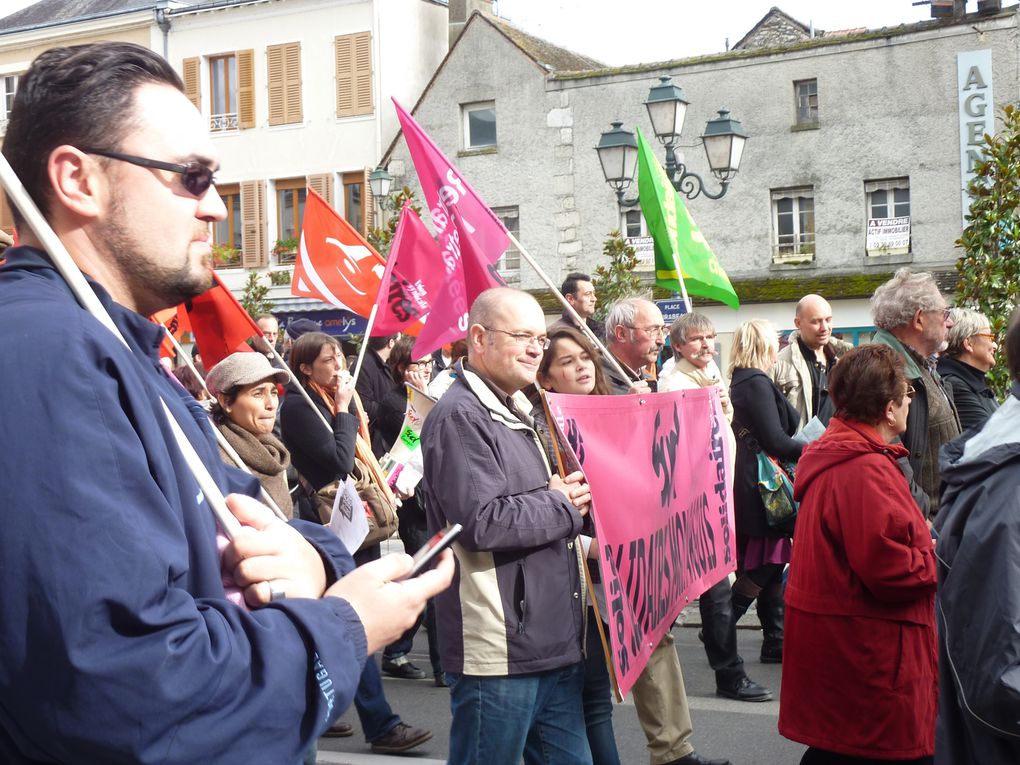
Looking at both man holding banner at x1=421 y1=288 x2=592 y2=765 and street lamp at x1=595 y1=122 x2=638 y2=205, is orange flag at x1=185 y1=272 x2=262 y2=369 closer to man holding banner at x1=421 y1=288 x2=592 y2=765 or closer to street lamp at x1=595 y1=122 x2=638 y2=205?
man holding banner at x1=421 y1=288 x2=592 y2=765

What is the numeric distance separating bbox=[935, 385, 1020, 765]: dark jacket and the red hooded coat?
87 cm

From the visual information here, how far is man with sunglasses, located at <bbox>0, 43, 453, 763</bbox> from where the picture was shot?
4.45 ft

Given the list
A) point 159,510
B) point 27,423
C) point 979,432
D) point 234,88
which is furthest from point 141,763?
point 234,88

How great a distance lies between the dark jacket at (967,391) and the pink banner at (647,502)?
6.28 feet

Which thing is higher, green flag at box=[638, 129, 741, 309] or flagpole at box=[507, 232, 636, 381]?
green flag at box=[638, 129, 741, 309]

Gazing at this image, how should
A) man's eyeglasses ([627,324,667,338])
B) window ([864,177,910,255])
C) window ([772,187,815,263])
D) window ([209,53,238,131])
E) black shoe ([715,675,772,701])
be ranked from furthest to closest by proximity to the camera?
1. window ([209,53,238,131])
2. window ([772,187,815,263])
3. window ([864,177,910,255])
4. man's eyeglasses ([627,324,667,338])
5. black shoe ([715,675,772,701])

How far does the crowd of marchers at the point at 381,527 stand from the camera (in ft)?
4.53

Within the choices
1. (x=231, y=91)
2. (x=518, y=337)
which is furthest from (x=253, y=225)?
(x=518, y=337)

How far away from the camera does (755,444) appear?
23.8 feet

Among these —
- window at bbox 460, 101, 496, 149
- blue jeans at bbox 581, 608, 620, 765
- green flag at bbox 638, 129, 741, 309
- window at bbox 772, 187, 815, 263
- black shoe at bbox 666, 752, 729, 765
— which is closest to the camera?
blue jeans at bbox 581, 608, 620, 765

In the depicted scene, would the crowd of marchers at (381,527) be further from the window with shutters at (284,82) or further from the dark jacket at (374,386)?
the window with shutters at (284,82)

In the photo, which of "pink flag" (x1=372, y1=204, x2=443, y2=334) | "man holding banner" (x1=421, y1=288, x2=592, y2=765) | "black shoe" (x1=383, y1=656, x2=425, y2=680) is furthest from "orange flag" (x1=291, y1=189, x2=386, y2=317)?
"man holding banner" (x1=421, y1=288, x2=592, y2=765)

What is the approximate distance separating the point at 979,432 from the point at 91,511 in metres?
2.60

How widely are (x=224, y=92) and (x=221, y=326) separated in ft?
86.3
